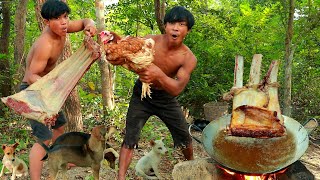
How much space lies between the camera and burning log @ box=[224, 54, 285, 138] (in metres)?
2.88

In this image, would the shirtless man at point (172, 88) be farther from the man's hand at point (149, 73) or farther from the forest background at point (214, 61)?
the forest background at point (214, 61)

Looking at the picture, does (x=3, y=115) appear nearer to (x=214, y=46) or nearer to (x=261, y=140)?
(x=214, y=46)

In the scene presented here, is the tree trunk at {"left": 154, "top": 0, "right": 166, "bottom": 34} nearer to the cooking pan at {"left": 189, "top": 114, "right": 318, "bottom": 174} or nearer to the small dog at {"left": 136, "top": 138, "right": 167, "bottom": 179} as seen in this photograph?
the small dog at {"left": 136, "top": 138, "right": 167, "bottom": 179}

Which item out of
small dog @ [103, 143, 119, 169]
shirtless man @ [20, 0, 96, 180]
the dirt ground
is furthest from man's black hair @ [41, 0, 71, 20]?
the dirt ground

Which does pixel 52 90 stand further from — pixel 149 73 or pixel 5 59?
pixel 5 59

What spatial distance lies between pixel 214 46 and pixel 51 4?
5.18 m

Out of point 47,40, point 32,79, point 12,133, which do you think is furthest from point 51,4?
point 12,133

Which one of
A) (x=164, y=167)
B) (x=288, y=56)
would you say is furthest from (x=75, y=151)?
(x=288, y=56)

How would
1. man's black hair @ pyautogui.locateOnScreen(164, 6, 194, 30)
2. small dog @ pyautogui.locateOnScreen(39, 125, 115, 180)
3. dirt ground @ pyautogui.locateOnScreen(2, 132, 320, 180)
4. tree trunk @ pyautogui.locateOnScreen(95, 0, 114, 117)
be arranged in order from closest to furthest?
man's black hair @ pyautogui.locateOnScreen(164, 6, 194, 30) → small dog @ pyautogui.locateOnScreen(39, 125, 115, 180) → dirt ground @ pyautogui.locateOnScreen(2, 132, 320, 180) → tree trunk @ pyautogui.locateOnScreen(95, 0, 114, 117)

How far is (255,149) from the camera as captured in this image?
3318mm

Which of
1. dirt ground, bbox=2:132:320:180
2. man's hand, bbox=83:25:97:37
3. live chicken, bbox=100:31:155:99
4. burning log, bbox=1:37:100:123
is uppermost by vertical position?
man's hand, bbox=83:25:97:37

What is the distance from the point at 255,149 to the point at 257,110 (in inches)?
22.9

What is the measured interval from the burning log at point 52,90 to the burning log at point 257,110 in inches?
57.0

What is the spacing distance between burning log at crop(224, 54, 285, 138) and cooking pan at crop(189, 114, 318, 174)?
0.97 ft
